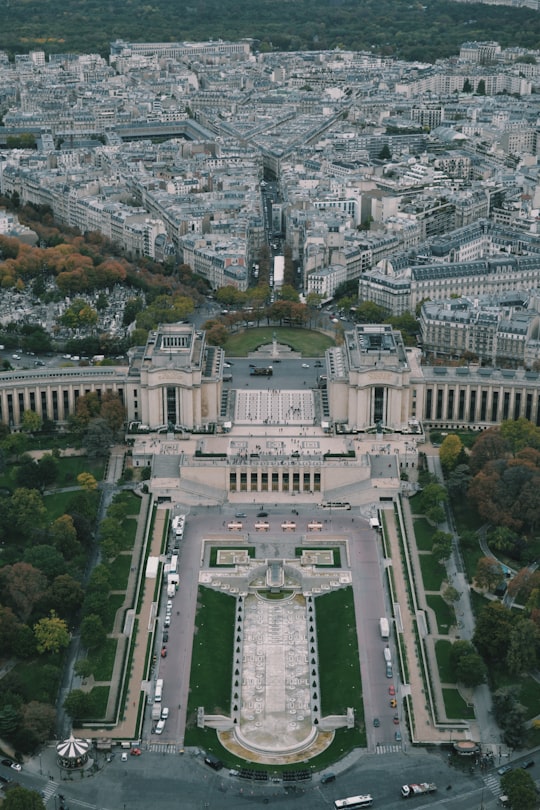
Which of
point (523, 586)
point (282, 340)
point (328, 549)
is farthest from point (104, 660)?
point (282, 340)

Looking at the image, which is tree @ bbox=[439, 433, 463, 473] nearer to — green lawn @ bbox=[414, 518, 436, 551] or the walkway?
green lawn @ bbox=[414, 518, 436, 551]

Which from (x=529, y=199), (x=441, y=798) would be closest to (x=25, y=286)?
(x=529, y=199)

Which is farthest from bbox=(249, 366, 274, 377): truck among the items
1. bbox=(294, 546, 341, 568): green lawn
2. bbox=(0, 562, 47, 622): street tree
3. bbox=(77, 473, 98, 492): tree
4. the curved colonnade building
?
bbox=(0, 562, 47, 622): street tree

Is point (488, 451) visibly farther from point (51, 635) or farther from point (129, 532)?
point (51, 635)

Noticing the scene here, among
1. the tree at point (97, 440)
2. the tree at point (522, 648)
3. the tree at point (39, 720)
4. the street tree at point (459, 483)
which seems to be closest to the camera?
the tree at point (39, 720)

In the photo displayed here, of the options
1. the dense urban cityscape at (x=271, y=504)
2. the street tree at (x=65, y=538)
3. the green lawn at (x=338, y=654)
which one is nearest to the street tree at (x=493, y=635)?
the dense urban cityscape at (x=271, y=504)

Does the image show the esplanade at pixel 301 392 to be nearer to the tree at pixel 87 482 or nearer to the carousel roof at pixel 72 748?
the tree at pixel 87 482
